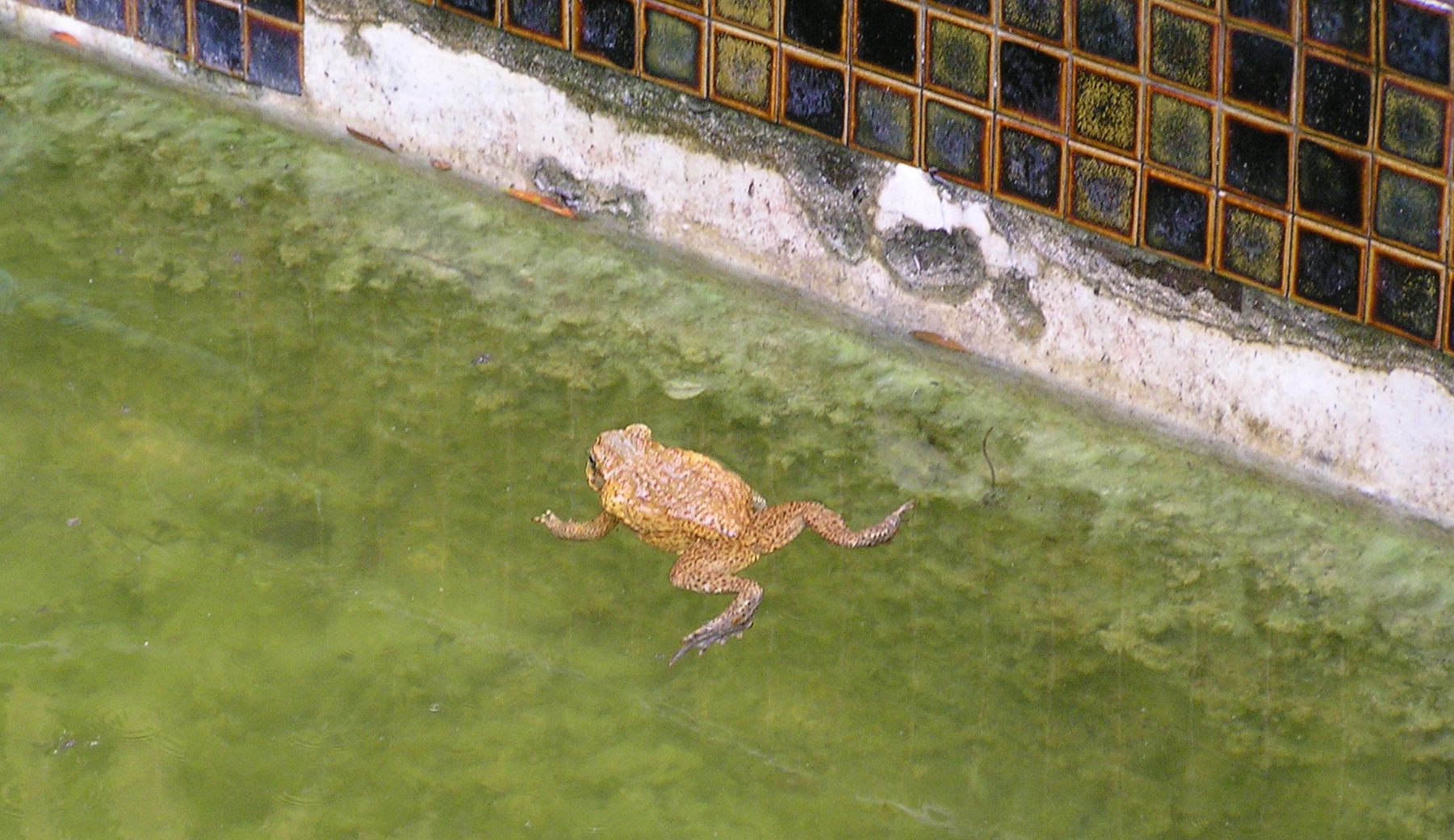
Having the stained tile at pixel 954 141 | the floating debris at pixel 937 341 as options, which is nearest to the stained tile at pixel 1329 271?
the stained tile at pixel 954 141

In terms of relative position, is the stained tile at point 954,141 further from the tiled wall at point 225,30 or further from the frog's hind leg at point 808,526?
the tiled wall at point 225,30

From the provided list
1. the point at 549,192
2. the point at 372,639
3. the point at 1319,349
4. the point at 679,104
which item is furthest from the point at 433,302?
the point at 1319,349

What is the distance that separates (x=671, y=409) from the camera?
4551 millimetres

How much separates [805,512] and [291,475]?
A: 120 cm

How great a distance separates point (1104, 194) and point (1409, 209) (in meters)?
0.67

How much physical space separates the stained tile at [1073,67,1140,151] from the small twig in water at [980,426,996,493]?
764 millimetres

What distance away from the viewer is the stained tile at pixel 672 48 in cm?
455

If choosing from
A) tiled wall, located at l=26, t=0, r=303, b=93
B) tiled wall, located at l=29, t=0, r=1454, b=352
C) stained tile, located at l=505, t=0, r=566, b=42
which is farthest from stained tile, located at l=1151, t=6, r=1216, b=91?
tiled wall, located at l=26, t=0, r=303, b=93

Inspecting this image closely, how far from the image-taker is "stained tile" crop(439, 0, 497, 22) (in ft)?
15.6

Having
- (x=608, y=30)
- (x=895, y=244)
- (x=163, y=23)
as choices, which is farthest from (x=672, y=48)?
(x=163, y=23)

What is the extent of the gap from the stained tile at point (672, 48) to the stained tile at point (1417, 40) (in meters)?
1.62

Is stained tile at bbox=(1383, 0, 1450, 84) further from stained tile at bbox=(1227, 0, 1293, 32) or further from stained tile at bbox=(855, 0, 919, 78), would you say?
stained tile at bbox=(855, 0, 919, 78)

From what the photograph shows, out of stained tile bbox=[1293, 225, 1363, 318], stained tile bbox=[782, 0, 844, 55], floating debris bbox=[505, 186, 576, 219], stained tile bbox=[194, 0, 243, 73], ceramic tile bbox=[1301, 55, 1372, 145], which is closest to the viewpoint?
ceramic tile bbox=[1301, 55, 1372, 145]

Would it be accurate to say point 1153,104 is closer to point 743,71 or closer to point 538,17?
point 743,71
